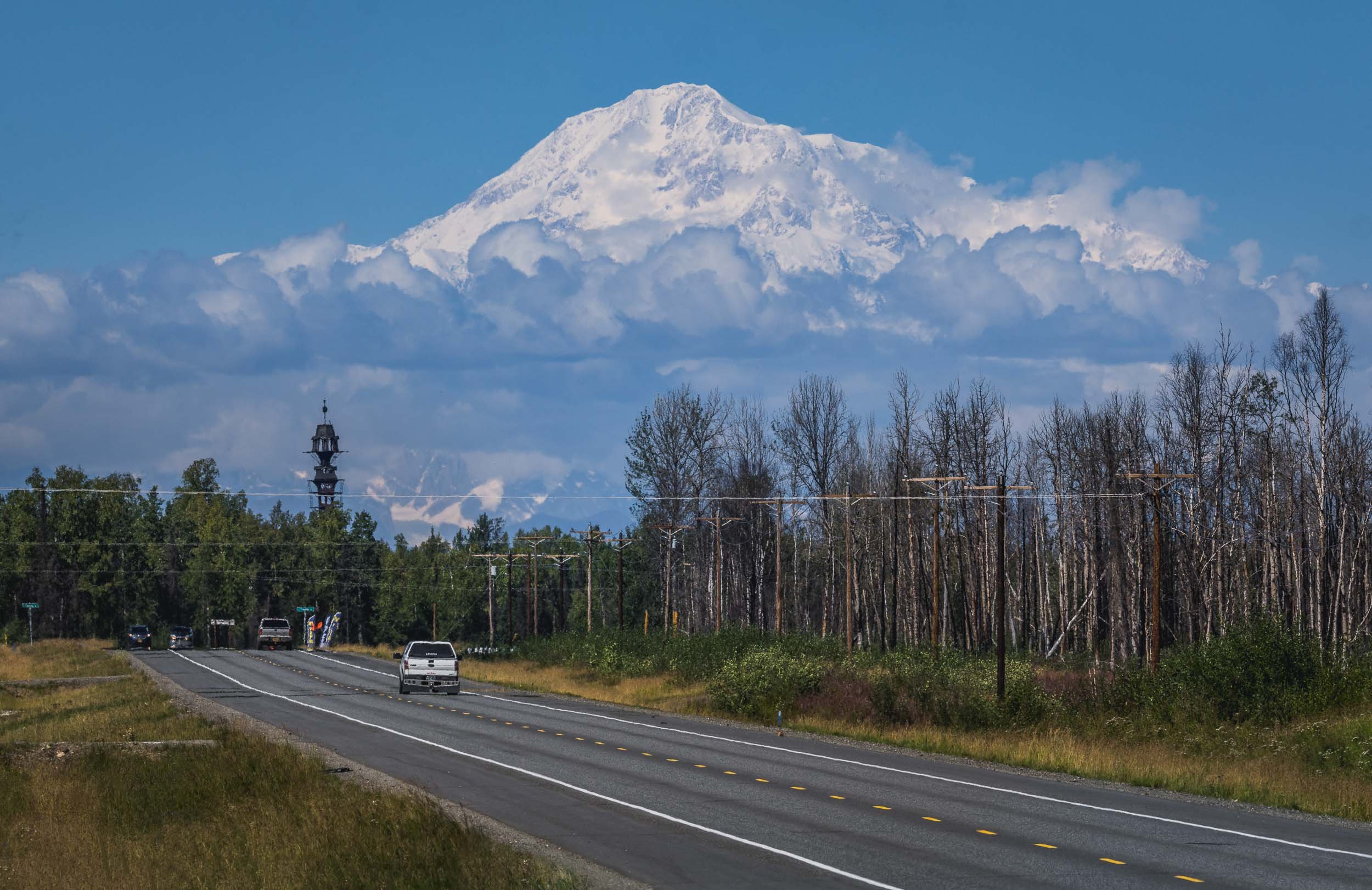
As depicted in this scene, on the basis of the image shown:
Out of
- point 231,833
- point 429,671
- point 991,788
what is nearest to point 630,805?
point 231,833

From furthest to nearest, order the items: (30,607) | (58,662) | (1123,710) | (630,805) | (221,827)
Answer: (30,607)
(58,662)
(1123,710)
(630,805)
(221,827)

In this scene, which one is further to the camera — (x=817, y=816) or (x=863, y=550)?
(x=863, y=550)

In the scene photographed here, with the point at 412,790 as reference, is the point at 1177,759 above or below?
below

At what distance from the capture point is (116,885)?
51.8ft

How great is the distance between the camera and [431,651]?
53000mm

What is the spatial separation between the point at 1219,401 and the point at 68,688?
60.0 m

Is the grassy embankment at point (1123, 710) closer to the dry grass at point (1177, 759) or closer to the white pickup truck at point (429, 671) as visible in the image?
the dry grass at point (1177, 759)

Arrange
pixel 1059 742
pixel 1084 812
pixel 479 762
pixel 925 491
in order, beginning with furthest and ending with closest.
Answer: pixel 925 491 < pixel 1059 742 < pixel 479 762 < pixel 1084 812

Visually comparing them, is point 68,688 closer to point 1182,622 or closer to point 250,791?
point 250,791

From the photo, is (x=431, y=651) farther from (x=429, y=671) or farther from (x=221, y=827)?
(x=221, y=827)

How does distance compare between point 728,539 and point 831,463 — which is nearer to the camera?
point 831,463

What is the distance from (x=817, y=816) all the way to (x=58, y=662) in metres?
69.6

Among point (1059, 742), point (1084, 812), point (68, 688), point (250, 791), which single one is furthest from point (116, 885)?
point (68, 688)

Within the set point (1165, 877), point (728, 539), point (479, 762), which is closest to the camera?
point (1165, 877)
